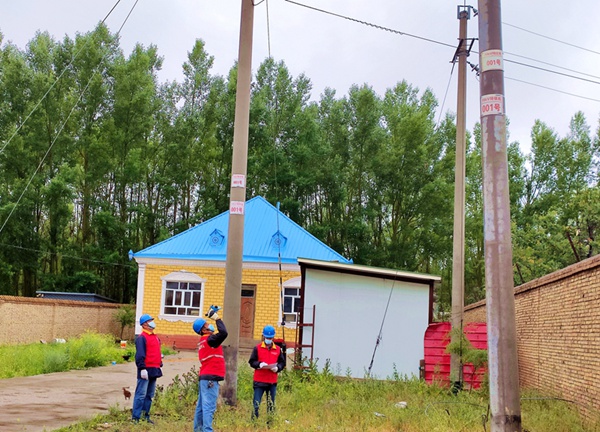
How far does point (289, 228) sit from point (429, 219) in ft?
43.9

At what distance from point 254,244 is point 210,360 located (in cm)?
2195

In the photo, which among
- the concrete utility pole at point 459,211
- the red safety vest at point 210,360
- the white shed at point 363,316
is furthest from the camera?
the white shed at point 363,316

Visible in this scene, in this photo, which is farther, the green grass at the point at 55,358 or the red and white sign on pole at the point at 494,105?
the green grass at the point at 55,358

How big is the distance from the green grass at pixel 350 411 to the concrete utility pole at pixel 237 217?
798 mm

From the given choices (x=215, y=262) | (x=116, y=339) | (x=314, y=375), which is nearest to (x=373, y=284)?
(x=314, y=375)

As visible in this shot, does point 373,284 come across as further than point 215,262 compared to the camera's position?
No

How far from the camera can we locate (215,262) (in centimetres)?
3117

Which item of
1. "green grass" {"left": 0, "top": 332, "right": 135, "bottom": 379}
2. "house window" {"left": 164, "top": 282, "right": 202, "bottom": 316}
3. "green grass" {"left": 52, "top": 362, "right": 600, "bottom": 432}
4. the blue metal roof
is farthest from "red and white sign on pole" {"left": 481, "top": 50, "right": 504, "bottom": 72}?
"house window" {"left": 164, "top": 282, "right": 202, "bottom": 316}

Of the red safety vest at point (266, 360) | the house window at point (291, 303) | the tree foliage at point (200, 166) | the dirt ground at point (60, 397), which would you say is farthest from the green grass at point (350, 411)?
the tree foliage at point (200, 166)

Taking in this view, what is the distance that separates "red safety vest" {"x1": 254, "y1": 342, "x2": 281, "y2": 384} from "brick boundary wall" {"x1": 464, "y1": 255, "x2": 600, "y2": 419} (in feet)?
15.6

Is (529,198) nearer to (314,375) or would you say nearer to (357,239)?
(357,239)

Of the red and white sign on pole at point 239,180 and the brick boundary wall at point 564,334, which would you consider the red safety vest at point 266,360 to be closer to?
the red and white sign on pole at point 239,180

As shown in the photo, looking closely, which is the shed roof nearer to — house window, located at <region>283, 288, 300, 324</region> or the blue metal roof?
the blue metal roof

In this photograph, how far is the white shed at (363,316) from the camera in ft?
56.0
